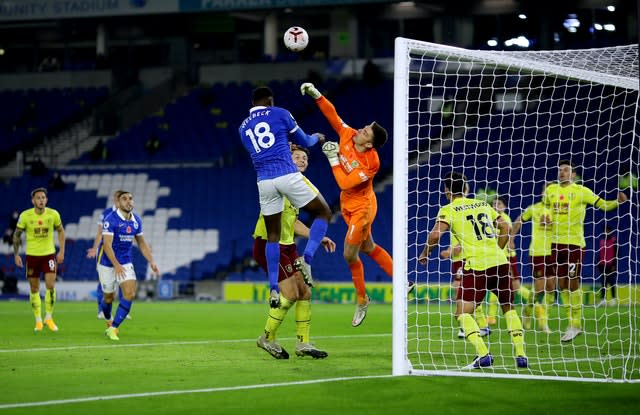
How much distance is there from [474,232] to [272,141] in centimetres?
241

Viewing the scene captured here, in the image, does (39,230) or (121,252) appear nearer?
(121,252)

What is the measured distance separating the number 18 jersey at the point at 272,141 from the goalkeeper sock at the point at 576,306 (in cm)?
559

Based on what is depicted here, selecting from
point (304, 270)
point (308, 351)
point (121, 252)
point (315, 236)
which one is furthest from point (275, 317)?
point (121, 252)

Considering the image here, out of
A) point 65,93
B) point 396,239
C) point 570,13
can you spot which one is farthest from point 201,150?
point 396,239

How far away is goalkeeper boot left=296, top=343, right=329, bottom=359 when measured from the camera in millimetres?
11234

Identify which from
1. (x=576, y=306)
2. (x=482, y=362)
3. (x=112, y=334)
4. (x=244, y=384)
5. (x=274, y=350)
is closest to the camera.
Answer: (x=244, y=384)

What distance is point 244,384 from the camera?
8.89 m

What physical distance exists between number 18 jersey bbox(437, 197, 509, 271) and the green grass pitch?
125 centimetres

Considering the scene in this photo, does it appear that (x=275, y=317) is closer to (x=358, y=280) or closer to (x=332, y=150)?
(x=358, y=280)

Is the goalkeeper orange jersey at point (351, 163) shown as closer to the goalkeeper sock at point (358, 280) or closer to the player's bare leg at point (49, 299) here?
the goalkeeper sock at point (358, 280)

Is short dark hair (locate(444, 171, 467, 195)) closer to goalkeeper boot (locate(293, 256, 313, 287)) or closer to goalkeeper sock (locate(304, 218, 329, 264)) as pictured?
goalkeeper sock (locate(304, 218, 329, 264))

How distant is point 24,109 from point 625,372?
3628cm

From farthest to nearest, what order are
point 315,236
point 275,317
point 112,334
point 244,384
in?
point 112,334, point 315,236, point 275,317, point 244,384

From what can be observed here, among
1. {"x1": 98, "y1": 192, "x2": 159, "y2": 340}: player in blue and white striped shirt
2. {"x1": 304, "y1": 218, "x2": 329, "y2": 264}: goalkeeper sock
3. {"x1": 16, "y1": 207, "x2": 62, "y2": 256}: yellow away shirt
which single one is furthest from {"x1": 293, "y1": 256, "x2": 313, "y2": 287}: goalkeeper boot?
{"x1": 16, "y1": 207, "x2": 62, "y2": 256}: yellow away shirt
